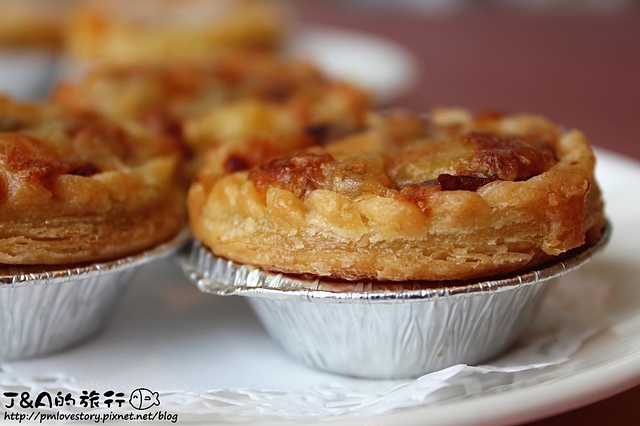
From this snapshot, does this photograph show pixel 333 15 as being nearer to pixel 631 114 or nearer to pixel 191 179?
pixel 631 114

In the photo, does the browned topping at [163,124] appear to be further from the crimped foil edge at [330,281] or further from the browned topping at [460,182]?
the browned topping at [460,182]

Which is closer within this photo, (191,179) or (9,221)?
(9,221)

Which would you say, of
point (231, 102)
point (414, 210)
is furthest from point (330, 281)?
point (231, 102)

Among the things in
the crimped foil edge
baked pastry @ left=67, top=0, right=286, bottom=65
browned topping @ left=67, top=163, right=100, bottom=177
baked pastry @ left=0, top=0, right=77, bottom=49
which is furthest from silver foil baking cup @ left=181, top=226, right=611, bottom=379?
baked pastry @ left=0, top=0, right=77, bottom=49

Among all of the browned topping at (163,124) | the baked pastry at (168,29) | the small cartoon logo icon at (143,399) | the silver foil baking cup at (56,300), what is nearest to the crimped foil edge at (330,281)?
the silver foil baking cup at (56,300)

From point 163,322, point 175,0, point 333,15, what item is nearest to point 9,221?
point 163,322

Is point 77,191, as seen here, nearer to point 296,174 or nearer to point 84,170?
point 84,170
